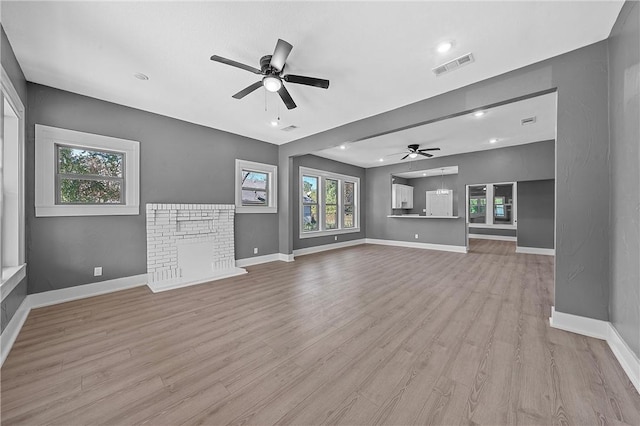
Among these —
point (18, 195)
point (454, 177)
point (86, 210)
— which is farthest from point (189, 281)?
point (454, 177)

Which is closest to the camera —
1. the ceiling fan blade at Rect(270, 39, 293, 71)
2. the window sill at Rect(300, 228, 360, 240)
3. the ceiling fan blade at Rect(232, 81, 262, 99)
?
the ceiling fan blade at Rect(270, 39, 293, 71)

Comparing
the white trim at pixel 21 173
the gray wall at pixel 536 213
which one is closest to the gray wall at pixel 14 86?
the white trim at pixel 21 173

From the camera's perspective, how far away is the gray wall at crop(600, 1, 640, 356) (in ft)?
5.83

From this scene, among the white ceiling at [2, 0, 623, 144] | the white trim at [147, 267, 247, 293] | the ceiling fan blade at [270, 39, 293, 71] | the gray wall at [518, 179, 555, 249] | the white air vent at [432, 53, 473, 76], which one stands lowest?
the white trim at [147, 267, 247, 293]

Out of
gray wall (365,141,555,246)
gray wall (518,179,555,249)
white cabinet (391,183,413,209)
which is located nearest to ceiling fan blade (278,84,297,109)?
gray wall (365,141,555,246)

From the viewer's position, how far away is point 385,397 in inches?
61.7

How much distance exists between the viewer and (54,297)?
125 inches

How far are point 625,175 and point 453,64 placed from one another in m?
1.82

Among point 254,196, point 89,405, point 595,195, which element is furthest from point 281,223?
point 595,195

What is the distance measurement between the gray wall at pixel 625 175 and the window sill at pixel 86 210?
18.5 feet

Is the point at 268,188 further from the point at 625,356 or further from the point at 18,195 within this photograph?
the point at 625,356

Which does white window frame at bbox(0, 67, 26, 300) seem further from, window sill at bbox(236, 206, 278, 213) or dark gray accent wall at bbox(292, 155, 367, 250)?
dark gray accent wall at bbox(292, 155, 367, 250)

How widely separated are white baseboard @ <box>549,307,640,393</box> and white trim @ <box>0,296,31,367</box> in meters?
4.75

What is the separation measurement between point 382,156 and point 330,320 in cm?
565
